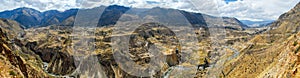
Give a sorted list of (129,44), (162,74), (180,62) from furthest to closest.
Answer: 1. (129,44)
2. (180,62)
3. (162,74)

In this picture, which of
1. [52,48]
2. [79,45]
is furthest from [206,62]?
[52,48]

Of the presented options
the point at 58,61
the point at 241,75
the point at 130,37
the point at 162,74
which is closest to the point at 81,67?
the point at 58,61

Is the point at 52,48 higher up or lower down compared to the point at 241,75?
lower down

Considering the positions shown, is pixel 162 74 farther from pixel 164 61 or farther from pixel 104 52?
pixel 104 52

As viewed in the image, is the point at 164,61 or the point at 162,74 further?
the point at 164,61

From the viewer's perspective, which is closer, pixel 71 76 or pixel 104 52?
pixel 71 76

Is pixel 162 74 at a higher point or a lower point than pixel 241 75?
lower

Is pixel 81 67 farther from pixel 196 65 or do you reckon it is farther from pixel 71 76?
pixel 196 65

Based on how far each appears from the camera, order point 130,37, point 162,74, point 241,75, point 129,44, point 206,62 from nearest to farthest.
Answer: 1. point 241,75
2. point 162,74
3. point 206,62
4. point 129,44
5. point 130,37

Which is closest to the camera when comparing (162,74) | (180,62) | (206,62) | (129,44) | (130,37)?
(162,74)
